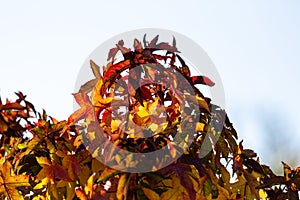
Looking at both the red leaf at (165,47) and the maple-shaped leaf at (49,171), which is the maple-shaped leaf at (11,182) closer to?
the maple-shaped leaf at (49,171)

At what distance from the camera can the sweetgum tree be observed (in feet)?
5.80

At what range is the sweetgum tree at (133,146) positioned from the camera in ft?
5.80

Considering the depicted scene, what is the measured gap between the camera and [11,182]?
1.98 metres

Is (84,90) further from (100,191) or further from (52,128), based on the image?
(100,191)

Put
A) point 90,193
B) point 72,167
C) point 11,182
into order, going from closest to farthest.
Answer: point 90,193, point 72,167, point 11,182

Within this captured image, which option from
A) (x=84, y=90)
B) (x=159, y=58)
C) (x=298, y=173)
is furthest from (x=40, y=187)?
(x=298, y=173)

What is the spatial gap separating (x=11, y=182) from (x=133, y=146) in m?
0.51

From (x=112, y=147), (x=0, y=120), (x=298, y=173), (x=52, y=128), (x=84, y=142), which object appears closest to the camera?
(x=112, y=147)

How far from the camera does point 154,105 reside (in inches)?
75.6

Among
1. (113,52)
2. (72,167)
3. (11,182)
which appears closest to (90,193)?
(72,167)

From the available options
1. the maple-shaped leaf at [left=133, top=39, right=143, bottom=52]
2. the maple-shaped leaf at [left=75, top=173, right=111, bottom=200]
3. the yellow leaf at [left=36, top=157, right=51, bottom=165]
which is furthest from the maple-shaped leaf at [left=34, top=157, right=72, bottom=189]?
the maple-shaped leaf at [left=133, top=39, right=143, bottom=52]

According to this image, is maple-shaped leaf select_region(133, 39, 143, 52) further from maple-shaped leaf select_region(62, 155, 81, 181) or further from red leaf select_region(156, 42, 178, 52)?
maple-shaped leaf select_region(62, 155, 81, 181)

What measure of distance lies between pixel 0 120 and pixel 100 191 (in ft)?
3.16

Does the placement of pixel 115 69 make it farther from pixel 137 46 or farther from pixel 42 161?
pixel 42 161
